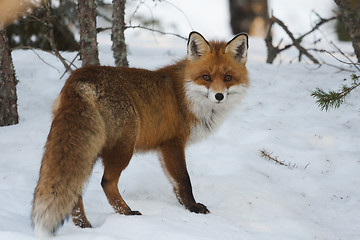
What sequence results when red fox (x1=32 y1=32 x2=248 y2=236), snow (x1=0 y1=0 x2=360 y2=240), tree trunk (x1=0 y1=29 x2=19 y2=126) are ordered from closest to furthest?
1. red fox (x1=32 y1=32 x2=248 y2=236)
2. snow (x1=0 y1=0 x2=360 y2=240)
3. tree trunk (x1=0 y1=29 x2=19 y2=126)

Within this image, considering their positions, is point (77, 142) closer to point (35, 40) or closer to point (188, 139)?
point (188, 139)

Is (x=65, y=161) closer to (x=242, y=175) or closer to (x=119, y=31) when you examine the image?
(x=242, y=175)

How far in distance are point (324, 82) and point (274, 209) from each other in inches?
167

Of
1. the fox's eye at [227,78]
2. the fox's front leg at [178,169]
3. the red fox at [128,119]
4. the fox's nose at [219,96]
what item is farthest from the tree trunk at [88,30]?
the fox's nose at [219,96]

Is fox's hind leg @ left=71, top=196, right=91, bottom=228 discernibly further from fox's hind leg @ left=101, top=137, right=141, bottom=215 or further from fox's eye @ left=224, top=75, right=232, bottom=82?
fox's eye @ left=224, top=75, right=232, bottom=82

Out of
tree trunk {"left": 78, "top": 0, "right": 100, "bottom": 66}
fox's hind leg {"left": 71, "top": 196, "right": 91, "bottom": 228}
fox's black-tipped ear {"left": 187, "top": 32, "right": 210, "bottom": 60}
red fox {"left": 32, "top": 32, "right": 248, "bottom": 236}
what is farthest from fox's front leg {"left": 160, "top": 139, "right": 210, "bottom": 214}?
tree trunk {"left": 78, "top": 0, "right": 100, "bottom": 66}

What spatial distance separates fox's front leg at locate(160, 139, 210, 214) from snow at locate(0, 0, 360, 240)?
205 millimetres

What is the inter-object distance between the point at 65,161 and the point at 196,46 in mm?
2205

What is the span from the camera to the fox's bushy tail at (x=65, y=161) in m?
2.83

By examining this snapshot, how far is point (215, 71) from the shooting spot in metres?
4.34

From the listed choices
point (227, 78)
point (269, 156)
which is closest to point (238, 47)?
point (227, 78)

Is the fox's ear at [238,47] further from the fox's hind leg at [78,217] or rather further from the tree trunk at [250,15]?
the tree trunk at [250,15]

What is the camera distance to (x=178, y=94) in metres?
4.56

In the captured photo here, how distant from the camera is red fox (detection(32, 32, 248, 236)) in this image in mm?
3002
